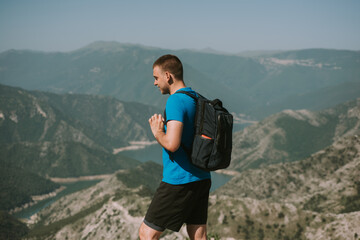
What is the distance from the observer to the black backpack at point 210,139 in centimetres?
805

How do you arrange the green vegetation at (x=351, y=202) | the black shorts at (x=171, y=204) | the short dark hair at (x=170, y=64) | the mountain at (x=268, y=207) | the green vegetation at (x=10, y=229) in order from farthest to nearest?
the green vegetation at (x=10, y=229), the green vegetation at (x=351, y=202), the mountain at (x=268, y=207), the short dark hair at (x=170, y=64), the black shorts at (x=171, y=204)

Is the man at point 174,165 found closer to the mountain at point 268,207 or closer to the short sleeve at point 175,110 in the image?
the short sleeve at point 175,110

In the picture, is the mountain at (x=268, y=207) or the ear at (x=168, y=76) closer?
the ear at (x=168, y=76)

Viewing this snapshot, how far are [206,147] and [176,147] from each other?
2.31 ft

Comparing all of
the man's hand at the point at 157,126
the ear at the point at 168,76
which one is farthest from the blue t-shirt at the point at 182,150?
the ear at the point at 168,76

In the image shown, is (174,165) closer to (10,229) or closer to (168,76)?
(168,76)

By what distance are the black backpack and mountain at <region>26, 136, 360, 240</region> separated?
30.6 metres

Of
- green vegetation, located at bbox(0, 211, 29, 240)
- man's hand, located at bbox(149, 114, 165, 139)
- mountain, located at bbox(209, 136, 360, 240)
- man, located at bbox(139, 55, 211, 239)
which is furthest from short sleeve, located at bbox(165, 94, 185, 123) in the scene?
green vegetation, located at bbox(0, 211, 29, 240)

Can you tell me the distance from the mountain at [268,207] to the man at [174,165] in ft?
97.3

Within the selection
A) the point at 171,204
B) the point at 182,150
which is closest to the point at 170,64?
the point at 182,150

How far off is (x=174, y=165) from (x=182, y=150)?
0.42 metres

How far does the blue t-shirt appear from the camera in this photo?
812cm

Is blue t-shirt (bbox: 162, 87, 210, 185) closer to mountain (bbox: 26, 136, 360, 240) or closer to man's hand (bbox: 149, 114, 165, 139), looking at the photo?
man's hand (bbox: 149, 114, 165, 139)

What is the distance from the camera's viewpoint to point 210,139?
8.09m
